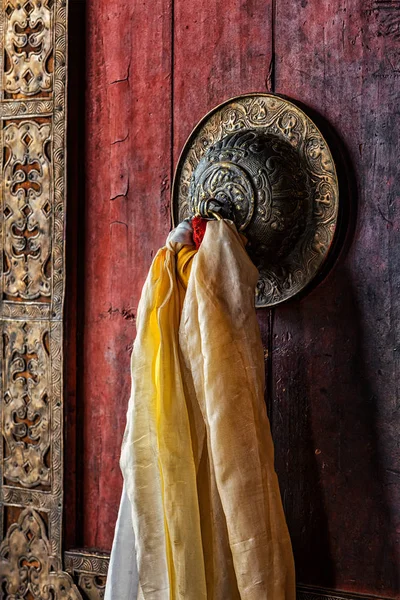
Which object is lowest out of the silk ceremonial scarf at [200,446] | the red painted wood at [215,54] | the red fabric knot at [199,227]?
the silk ceremonial scarf at [200,446]

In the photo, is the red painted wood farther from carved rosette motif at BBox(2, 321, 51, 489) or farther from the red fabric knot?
carved rosette motif at BBox(2, 321, 51, 489)

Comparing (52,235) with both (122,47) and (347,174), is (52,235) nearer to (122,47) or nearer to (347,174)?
(122,47)

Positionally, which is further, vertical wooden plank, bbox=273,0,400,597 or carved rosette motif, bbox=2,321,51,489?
carved rosette motif, bbox=2,321,51,489

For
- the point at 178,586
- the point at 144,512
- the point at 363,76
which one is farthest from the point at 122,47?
the point at 178,586

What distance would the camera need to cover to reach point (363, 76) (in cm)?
133

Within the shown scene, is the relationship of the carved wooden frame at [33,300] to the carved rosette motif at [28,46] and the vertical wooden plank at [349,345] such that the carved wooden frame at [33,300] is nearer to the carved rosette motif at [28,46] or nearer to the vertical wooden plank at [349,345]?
the carved rosette motif at [28,46]

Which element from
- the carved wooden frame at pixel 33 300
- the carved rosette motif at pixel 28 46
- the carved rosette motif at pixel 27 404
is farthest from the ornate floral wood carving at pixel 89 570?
the carved rosette motif at pixel 28 46

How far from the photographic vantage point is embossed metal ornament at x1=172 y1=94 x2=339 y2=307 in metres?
1.34

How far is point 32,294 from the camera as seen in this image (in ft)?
5.34

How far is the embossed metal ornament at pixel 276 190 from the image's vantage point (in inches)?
52.9

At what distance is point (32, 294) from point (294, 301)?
53cm

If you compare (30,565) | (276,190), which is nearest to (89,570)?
(30,565)

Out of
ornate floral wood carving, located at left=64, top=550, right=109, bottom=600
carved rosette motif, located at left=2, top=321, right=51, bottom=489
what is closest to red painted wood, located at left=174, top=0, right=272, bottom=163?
carved rosette motif, located at left=2, top=321, right=51, bottom=489

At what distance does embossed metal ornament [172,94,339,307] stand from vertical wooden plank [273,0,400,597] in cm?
4
